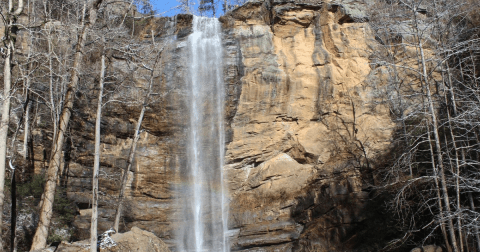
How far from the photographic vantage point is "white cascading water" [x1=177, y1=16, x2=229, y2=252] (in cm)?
1742

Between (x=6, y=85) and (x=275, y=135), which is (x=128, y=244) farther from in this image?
(x=275, y=135)

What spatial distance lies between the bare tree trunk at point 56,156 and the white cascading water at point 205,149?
8446 mm

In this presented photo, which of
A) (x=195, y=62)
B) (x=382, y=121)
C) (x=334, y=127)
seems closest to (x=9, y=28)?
(x=195, y=62)

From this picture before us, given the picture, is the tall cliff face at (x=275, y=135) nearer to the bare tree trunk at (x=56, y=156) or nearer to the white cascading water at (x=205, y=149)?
the white cascading water at (x=205, y=149)

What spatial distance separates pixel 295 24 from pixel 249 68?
333 cm

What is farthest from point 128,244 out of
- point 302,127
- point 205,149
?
point 302,127

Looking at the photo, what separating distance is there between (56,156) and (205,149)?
9.30 m

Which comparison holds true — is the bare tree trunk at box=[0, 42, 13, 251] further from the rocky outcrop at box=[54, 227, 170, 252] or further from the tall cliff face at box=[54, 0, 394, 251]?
the tall cliff face at box=[54, 0, 394, 251]

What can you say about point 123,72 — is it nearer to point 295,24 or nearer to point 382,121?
point 295,24

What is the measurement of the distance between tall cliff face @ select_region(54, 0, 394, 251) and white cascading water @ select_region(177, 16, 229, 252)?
1.27 ft

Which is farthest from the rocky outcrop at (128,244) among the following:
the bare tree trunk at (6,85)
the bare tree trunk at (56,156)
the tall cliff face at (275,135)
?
the tall cliff face at (275,135)

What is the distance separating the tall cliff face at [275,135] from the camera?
1647 centimetres

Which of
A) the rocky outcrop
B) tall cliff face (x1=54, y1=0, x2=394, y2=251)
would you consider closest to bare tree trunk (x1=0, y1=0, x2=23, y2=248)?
the rocky outcrop

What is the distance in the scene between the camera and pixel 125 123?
18.5m
